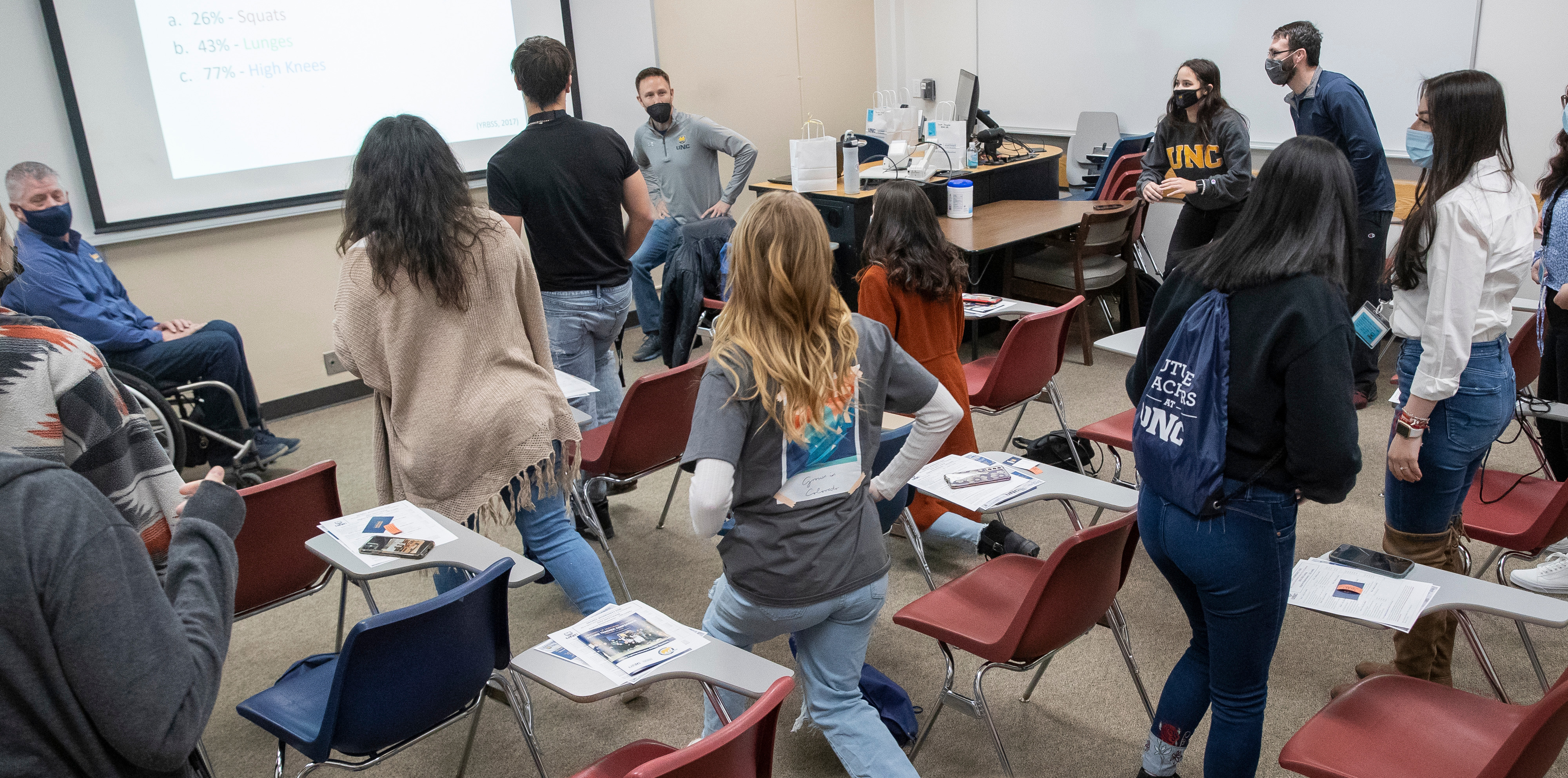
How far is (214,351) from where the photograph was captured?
4234 mm

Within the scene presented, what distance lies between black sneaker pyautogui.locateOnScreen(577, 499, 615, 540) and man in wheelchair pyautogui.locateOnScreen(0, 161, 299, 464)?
5.45ft

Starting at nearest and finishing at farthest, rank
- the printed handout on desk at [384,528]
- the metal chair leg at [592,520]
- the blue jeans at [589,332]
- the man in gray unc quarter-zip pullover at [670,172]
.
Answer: the printed handout on desk at [384,528] → the metal chair leg at [592,520] → the blue jeans at [589,332] → the man in gray unc quarter-zip pullover at [670,172]

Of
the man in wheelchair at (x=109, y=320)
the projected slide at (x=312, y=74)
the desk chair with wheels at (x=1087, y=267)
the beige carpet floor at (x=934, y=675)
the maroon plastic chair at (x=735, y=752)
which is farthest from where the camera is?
the desk chair with wheels at (x=1087, y=267)

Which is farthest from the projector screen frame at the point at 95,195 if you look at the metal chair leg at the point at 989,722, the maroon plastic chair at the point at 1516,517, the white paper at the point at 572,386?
the maroon plastic chair at the point at 1516,517

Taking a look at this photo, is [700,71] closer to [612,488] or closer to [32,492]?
[612,488]

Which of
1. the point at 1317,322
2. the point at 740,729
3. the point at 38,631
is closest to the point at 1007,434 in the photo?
the point at 1317,322

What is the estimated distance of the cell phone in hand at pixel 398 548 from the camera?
207 centimetres

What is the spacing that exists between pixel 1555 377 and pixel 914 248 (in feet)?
6.17

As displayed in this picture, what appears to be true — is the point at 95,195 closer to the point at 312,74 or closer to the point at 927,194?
the point at 312,74

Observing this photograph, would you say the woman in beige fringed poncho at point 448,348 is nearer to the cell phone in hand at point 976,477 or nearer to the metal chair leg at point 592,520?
the metal chair leg at point 592,520

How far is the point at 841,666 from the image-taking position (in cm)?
192

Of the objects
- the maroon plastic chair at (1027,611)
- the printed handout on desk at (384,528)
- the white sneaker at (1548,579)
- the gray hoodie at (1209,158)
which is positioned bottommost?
the white sneaker at (1548,579)

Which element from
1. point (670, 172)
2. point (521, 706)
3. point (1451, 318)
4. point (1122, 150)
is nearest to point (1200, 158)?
point (1122, 150)

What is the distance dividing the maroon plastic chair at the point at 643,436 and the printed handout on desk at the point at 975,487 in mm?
757
